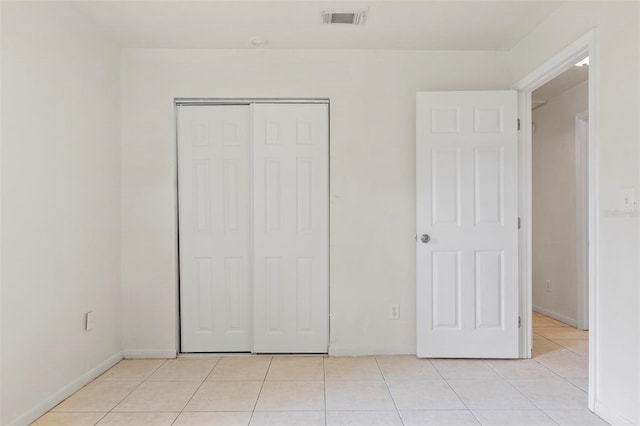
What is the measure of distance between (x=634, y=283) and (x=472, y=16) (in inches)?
72.4

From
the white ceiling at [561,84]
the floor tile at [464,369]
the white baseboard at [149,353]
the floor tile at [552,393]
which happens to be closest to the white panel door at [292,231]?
the white baseboard at [149,353]

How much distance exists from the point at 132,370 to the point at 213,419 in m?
1.05

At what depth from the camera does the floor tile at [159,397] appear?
224 cm

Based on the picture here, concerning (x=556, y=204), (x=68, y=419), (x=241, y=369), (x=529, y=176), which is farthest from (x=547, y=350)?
(x=68, y=419)

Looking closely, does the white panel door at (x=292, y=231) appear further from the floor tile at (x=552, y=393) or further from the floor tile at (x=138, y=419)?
the floor tile at (x=552, y=393)

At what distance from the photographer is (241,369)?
280cm

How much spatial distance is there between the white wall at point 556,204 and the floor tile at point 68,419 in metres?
4.17

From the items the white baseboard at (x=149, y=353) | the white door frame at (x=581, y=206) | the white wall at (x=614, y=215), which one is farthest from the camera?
the white door frame at (x=581, y=206)

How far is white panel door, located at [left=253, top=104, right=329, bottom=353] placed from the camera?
121 inches

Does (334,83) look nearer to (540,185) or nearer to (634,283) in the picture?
(634,283)

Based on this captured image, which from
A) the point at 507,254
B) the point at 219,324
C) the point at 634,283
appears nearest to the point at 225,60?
the point at 219,324

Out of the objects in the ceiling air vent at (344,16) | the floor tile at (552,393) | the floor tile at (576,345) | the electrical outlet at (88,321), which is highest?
the ceiling air vent at (344,16)

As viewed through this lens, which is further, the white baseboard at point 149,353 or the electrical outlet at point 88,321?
the white baseboard at point 149,353

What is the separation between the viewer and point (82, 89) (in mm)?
2545
